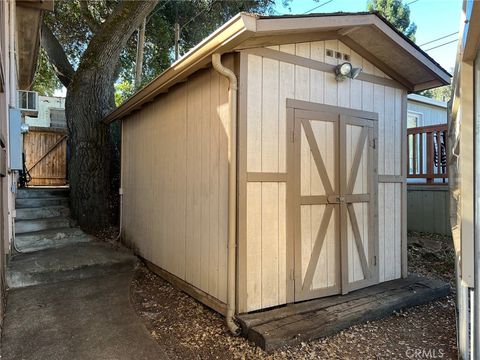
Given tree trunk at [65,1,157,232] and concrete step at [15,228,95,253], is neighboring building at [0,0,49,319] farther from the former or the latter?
tree trunk at [65,1,157,232]

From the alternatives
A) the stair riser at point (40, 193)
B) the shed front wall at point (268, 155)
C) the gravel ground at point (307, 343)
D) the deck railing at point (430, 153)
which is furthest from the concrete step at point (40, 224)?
the deck railing at point (430, 153)

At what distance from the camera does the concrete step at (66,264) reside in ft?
12.9

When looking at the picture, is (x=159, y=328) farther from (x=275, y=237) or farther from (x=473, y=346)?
(x=473, y=346)

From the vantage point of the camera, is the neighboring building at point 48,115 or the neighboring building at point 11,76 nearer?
the neighboring building at point 11,76

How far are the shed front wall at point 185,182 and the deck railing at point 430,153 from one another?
5.21 meters

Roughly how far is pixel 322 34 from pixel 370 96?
3.34ft

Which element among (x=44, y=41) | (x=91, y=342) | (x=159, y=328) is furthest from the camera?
(x=44, y=41)

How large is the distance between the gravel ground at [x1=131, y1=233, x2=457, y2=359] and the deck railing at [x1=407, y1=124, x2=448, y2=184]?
11.5 feet

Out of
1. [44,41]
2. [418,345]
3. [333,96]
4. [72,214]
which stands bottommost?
[418,345]

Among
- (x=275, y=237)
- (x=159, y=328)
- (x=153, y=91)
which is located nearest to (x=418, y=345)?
(x=275, y=237)

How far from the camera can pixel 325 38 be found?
3.63 meters

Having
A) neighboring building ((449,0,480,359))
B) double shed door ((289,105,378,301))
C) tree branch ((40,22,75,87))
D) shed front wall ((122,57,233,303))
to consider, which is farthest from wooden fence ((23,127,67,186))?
neighboring building ((449,0,480,359))

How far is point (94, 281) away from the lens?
13.7 ft

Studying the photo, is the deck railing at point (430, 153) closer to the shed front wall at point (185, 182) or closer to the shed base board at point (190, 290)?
the shed front wall at point (185, 182)
